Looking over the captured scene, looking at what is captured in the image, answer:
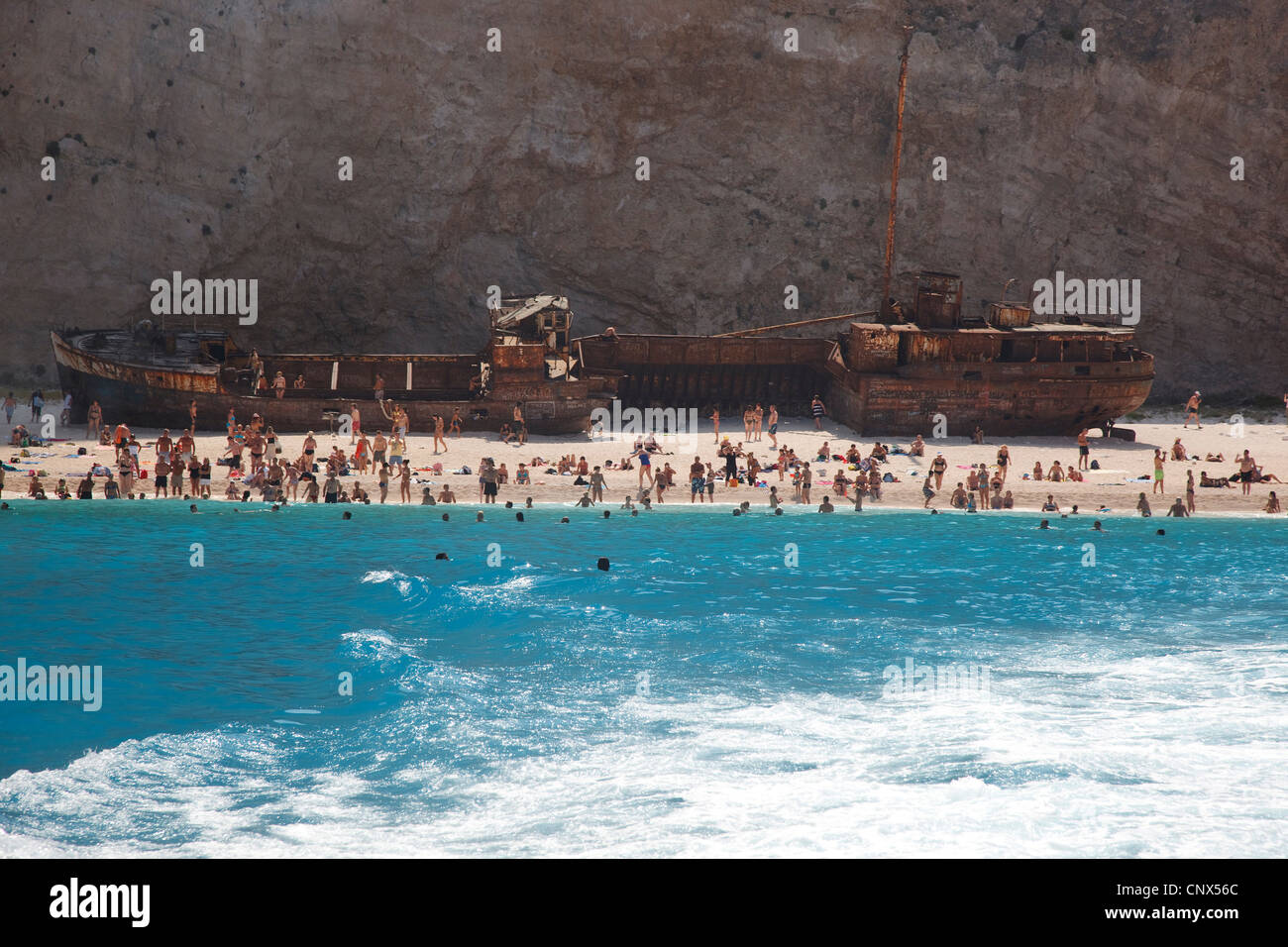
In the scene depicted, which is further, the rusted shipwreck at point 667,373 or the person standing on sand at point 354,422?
the rusted shipwreck at point 667,373

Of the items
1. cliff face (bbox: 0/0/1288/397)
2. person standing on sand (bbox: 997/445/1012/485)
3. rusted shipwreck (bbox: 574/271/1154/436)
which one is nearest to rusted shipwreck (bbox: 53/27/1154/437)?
rusted shipwreck (bbox: 574/271/1154/436)

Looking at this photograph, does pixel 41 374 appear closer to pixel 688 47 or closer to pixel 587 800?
pixel 688 47

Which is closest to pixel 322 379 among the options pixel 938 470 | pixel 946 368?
pixel 938 470

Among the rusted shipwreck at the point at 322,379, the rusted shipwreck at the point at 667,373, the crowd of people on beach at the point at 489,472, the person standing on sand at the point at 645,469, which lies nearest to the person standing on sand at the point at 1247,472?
the crowd of people on beach at the point at 489,472

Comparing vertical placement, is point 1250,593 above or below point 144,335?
below

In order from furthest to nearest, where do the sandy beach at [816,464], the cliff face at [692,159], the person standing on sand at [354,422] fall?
the cliff face at [692,159]
the person standing on sand at [354,422]
the sandy beach at [816,464]

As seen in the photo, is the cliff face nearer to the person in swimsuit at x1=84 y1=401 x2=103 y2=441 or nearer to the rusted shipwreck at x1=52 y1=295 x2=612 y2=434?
the rusted shipwreck at x1=52 y1=295 x2=612 y2=434

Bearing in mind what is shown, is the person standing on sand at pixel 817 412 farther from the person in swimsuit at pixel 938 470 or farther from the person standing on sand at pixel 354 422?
the person standing on sand at pixel 354 422
